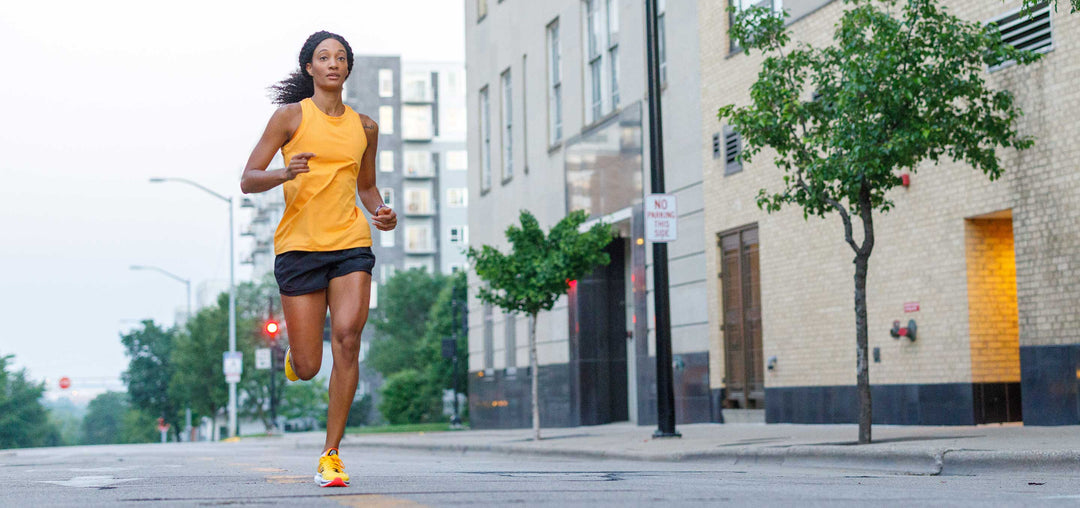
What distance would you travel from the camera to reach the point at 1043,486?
814 centimetres

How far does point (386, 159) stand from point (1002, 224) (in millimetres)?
80677

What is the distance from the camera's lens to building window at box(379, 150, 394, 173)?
9469 cm

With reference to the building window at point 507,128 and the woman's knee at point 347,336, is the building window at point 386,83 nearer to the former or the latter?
the building window at point 507,128

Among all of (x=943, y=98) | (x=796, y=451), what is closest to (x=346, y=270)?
(x=796, y=451)

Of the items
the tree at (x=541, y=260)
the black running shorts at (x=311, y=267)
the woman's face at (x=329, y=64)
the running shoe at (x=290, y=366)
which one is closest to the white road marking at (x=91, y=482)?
the running shoe at (x=290, y=366)

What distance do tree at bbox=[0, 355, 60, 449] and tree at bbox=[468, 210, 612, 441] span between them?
73.9 m

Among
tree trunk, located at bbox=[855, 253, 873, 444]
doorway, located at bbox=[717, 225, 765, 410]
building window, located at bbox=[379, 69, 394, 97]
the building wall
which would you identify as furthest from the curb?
building window, located at bbox=[379, 69, 394, 97]

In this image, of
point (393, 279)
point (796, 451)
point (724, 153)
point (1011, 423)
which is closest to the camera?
point (796, 451)

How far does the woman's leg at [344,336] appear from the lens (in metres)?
6.49

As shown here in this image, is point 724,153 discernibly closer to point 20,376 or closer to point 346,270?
point 346,270

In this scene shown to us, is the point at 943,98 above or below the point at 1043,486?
above

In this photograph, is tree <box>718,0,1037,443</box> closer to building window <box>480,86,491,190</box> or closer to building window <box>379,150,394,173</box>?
building window <box>480,86,491,190</box>

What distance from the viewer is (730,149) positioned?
21.7 m

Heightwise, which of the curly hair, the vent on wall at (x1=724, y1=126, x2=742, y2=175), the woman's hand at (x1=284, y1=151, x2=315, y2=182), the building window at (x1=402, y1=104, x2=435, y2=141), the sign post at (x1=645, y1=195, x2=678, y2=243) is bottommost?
the woman's hand at (x1=284, y1=151, x2=315, y2=182)
